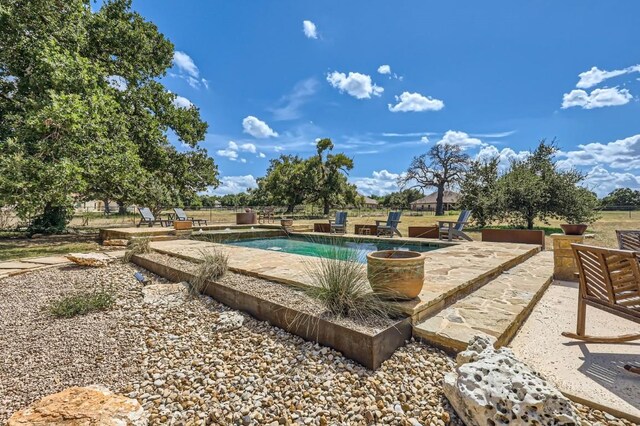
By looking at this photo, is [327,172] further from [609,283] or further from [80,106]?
[609,283]

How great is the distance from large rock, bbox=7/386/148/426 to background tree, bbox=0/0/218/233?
6358 millimetres

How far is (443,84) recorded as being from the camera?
509 inches

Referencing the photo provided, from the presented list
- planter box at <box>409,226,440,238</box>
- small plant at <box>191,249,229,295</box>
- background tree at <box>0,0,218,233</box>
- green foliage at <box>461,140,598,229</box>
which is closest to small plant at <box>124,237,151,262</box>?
background tree at <box>0,0,218,233</box>

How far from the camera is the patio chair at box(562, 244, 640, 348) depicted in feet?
6.93

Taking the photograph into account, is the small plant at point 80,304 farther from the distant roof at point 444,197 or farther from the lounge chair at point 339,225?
the distant roof at point 444,197

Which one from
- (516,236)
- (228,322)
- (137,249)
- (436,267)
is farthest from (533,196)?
(137,249)

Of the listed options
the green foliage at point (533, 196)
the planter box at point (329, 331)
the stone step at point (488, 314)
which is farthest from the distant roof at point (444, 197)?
the planter box at point (329, 331)

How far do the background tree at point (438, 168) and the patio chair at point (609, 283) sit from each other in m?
31.6

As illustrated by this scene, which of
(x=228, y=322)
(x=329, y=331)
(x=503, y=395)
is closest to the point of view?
(x=503, y=395)

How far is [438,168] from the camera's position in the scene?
1304 inches

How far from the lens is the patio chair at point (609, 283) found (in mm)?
2113

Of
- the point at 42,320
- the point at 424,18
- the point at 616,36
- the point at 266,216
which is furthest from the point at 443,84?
the point at 42,320

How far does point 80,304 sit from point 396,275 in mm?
3624

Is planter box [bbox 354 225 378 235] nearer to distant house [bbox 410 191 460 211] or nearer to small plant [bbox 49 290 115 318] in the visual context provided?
small plant [bbox 49 290 115 318]
